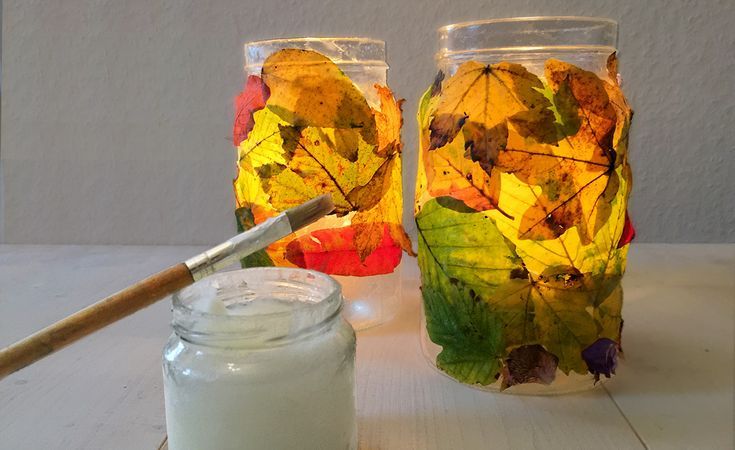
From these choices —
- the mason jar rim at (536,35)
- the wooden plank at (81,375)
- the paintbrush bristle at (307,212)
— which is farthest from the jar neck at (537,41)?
the wooden plank at (81,375)

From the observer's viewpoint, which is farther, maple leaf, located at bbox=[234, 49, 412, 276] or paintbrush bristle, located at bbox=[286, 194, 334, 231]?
maple leaf, located at bbox=[234, 49, 412, 276]

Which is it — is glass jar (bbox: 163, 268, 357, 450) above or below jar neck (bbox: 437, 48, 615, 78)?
below

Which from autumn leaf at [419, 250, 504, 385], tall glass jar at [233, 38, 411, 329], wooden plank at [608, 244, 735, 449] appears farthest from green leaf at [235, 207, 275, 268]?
wooden plank at [608, 244, 735, 449]

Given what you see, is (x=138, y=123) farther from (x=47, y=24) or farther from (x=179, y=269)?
(x=179, y=269)

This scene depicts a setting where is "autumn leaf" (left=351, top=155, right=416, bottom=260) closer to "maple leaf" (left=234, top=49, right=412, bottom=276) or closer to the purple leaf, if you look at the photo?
"maple leaf" (left=234, top=49, right=412, bottom=276)

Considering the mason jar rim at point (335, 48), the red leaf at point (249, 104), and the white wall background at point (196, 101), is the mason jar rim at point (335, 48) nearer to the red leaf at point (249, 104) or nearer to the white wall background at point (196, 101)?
the red leaf at point (249, 104)

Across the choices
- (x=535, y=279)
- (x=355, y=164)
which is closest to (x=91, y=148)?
(x=355, y=164)

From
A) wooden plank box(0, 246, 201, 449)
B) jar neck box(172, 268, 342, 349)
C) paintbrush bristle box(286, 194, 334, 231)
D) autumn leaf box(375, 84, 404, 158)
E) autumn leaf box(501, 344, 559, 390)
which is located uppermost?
autumn leaf box(375, 84, 404, 158)
